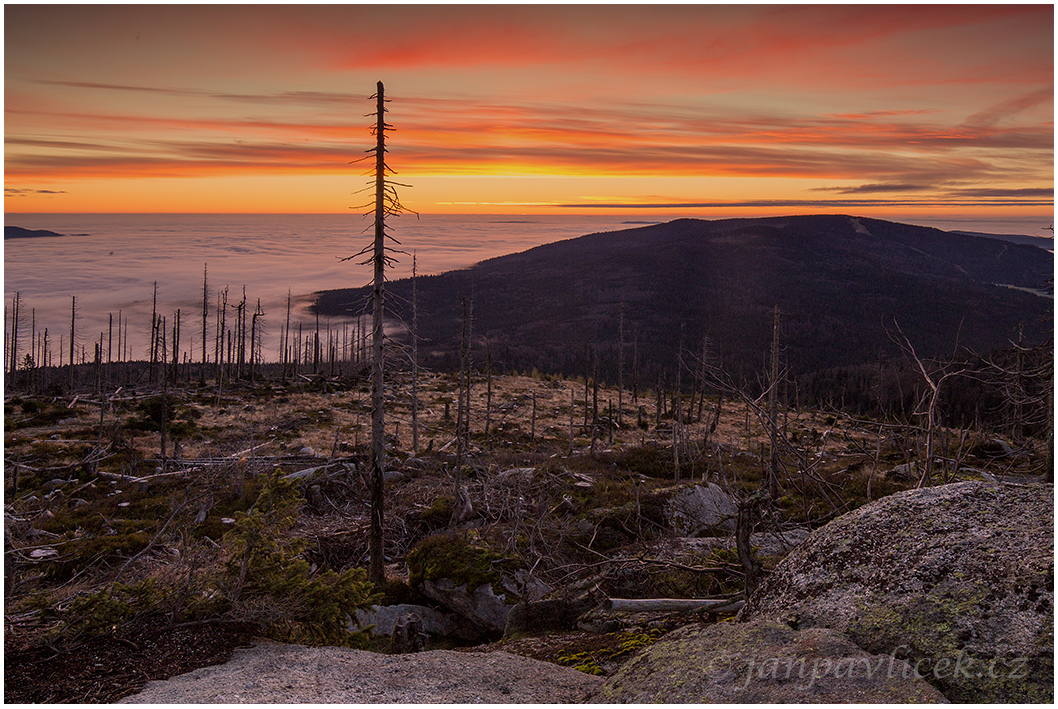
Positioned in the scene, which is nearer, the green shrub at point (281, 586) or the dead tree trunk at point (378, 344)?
the green shrub at point (281, 586)

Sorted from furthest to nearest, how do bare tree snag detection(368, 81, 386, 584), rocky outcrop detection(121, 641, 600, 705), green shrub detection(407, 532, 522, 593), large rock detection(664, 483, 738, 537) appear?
large rock detection(664, 483, 738, 537), bare tree snag detection(368, 81, 386, 584), green shrub detection(407, 532, 522, 593), rocky outcrop detection(121, 641, 600, 705)

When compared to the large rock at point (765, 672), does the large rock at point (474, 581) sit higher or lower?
lower

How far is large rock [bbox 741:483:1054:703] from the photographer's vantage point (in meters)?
3.29

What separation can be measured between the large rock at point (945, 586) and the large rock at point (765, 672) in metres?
0.17

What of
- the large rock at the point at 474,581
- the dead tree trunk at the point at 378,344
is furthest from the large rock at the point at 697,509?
the dead tree trunk at the point at 378,344

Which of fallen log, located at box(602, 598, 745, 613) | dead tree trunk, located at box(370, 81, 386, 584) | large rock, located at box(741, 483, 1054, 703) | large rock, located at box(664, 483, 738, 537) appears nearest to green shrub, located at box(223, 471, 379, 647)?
fallen log, located at box(602, 598, 745, 613)

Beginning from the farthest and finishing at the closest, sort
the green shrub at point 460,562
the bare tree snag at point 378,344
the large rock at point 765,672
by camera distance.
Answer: the bare tree snag at point 378,344 < the green shrub at point 460,562 < the large rock at point 765,672

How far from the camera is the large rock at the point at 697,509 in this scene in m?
13.6

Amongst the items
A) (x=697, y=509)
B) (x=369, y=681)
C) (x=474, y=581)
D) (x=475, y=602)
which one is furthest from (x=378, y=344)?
(x=369, y=681)

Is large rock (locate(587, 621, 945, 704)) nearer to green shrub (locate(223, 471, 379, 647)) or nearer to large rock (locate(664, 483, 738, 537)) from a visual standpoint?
green shrub (locate(223, 471, 379, 647))

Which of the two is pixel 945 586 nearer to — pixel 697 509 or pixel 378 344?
pixel 697 509

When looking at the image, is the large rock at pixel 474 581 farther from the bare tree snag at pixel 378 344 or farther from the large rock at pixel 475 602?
the bare tree snag at pixel 378 344

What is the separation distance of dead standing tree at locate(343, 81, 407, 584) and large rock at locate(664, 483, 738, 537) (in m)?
6.82

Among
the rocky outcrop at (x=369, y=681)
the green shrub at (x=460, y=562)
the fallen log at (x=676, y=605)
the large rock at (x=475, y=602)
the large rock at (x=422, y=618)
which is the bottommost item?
the large rock at (x=422, y=618)
